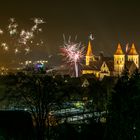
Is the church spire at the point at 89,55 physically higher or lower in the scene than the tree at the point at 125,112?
higher

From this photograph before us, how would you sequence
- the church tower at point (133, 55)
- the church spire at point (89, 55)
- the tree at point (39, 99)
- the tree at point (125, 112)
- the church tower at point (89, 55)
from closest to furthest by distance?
the tree at point (125, 112), the tree at point (39, 99), the church tower at point (133, 55), the church tower at point (89, 55), the church spire at point (89, 55)

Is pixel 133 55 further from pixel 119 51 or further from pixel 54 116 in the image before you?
pixel 54 116

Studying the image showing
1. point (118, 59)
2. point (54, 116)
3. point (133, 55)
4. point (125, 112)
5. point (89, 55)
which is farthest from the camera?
point (89, 55)

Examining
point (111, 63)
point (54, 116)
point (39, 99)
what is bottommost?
point (54, 116)

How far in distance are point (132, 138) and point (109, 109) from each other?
1.23 metres

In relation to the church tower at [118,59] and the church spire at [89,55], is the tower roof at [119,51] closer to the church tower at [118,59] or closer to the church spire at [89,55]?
the church tower at [118,59]

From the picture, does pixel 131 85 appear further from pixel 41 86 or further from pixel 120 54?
pixel 120 54

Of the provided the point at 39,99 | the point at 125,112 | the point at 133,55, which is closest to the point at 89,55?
the point at 133,55

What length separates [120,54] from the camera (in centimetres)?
5531

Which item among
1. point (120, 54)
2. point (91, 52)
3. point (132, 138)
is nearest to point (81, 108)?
point (132, 138)

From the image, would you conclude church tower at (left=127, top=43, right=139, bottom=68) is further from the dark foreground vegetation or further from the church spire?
the dark foreground vegetation

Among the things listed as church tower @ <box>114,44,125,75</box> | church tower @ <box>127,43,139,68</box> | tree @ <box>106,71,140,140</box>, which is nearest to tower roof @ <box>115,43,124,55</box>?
church tower @ <box>114,44,125,75</box>

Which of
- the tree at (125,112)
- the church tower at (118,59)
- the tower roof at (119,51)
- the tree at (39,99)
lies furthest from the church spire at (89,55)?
the tree at (125,112)

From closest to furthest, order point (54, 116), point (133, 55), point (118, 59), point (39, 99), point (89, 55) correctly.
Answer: point (39, 99) → point (54, 116) → point (118, 59) → point (133, 55) → point (89, 55)
